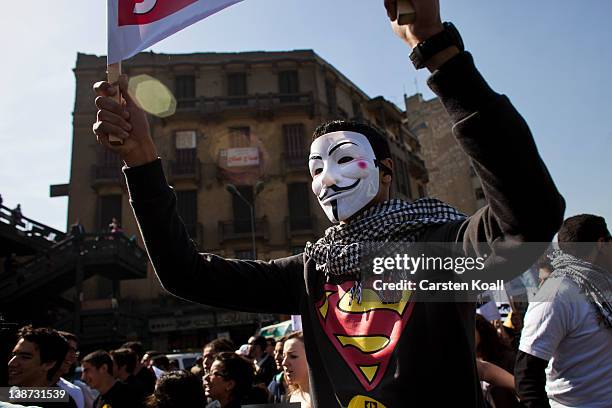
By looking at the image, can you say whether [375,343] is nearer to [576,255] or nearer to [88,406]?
[576,255]

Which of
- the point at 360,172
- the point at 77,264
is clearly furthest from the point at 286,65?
the point at 360,172

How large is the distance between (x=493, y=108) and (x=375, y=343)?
0.81 meters

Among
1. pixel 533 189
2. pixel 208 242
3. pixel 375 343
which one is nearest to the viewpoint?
pixel 533 189

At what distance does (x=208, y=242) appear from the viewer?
23781 millimetres

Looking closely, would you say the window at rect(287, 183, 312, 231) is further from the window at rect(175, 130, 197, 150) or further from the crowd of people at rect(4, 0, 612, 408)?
the crowd of people at rect(4, 0, 612, 408)

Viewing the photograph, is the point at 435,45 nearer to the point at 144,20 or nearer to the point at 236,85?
the point at 144,20

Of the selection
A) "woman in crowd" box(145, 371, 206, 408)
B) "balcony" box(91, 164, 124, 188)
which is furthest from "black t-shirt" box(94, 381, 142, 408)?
"balcony" box(91, 164, 124, 188)

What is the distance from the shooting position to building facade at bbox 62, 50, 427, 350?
23.6 meters

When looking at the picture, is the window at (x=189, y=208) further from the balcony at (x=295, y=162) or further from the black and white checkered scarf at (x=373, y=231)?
the black and white checkered scarf at (x=373, y=231)

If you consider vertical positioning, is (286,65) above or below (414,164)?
above

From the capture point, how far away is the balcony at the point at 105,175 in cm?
2355

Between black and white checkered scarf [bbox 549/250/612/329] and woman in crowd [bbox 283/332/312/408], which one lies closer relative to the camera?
black and white checkered scarf [bbox 549/250/612/329]

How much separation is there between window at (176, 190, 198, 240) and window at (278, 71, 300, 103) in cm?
663

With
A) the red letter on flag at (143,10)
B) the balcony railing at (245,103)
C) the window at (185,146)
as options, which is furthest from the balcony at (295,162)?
the red letter on flag at (143,10)
